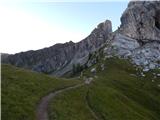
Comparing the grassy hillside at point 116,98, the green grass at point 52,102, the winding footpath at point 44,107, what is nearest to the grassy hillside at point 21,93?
A: the green grass at point 52,102

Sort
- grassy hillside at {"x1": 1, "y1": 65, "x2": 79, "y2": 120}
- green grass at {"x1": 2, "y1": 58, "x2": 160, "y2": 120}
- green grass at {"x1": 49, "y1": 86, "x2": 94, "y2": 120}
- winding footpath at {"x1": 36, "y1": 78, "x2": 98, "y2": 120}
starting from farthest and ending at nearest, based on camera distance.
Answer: green grass at {"x1": 49, "y1": 86, "x2": 94, "y2": 120} → green grass at {"x1": 2, "y1": 58, "x2": 160, "y2": 120} → winding footpath at {"x1": 36, "y1": 78, "x2": 98, "y2": 120} → grassy hillside at {"x1": 1, "y1": 65, "x2": 79, "y2": 120}

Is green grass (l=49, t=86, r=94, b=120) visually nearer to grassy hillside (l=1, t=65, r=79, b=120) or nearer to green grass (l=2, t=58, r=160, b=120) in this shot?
green grass (l=2, t=58, r=160, b=120)

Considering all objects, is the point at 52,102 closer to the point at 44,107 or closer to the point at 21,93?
the point at 44,107

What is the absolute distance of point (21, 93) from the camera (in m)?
63.0

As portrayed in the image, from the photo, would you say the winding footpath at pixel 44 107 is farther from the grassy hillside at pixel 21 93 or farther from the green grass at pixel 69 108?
the green grass at pixel 69 108

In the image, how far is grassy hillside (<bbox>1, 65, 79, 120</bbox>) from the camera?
50.7 metres

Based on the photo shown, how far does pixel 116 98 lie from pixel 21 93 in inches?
1923

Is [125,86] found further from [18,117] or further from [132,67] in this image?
[18,117]

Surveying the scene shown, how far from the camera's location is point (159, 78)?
181625mm

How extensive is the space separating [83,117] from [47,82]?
27148mm

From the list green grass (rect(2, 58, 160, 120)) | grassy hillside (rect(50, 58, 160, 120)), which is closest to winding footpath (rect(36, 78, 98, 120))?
green grass (rect(2, 58, 160, 120))

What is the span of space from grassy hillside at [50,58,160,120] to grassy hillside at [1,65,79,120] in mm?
4668

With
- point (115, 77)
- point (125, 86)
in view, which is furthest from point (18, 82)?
point (115, 77)

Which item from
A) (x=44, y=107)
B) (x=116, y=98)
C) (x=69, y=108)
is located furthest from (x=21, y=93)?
(x=116, y=98)
